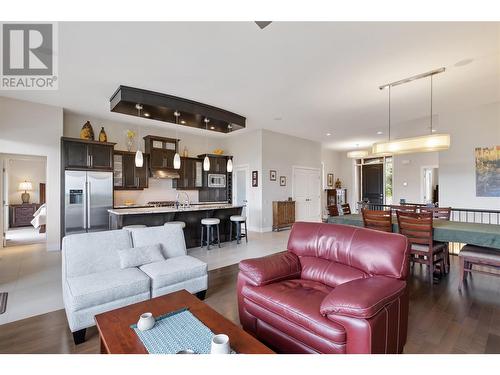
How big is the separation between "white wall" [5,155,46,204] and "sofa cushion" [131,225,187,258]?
23.7 feet

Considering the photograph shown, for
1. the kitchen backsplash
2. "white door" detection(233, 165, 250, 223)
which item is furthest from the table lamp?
"white door" detection(233, 165, 250, 223)

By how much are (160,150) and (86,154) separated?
175 cm

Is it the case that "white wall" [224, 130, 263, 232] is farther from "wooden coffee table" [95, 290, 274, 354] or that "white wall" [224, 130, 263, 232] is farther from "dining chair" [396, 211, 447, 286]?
"wooden coffee table" [95, 290, 274, 354]

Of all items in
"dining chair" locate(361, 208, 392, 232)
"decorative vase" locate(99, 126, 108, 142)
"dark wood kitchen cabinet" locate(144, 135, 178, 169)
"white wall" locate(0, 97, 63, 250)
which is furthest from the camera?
"dark wood kitchen cabinet" locate(144, 135, 178, 169)


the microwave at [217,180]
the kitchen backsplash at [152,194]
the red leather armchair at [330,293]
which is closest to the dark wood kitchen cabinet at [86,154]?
the kitchen backsplash at [152,194]

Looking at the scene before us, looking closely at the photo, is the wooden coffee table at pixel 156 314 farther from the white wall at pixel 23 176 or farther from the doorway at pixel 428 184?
the doorway at pixel 428 184

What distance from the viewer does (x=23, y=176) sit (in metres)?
7.93

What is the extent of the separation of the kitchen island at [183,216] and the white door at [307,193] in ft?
9.80

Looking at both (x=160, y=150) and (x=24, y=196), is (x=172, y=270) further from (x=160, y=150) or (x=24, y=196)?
(x=24, y=196)

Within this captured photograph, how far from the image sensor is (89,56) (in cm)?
310

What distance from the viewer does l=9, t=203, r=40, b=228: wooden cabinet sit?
7.46 meters
